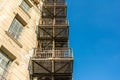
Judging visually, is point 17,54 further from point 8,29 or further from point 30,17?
point 30,17

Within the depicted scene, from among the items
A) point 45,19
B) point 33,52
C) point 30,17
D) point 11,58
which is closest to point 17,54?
point 11,58

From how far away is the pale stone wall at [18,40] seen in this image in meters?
15.0

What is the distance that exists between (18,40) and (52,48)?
8.69 ft

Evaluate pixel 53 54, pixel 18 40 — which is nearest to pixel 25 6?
pixel 18 40

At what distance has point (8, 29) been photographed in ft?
56.1

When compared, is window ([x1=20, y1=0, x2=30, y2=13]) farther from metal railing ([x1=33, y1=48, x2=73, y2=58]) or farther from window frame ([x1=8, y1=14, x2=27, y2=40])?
metal railing ([x1=33, y1=48, x2=73, y2=58])

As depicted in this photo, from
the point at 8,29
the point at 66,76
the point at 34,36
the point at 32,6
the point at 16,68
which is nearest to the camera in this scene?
the point at 16,68

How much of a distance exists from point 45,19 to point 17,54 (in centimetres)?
833

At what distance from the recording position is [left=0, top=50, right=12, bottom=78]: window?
1424 cm

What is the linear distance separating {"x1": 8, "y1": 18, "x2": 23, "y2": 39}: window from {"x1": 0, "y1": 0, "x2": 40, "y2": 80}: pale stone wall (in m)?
0.32

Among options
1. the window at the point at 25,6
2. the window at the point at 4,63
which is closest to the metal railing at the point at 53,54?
the window at the point at 4,63

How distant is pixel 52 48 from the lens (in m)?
18.2

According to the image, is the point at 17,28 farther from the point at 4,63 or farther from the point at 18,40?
the point at 4,63

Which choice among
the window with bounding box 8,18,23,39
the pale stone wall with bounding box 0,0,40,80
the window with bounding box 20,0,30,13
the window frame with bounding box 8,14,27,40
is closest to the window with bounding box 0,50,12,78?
the pale stone wall with bounding box 0,0,40,80
